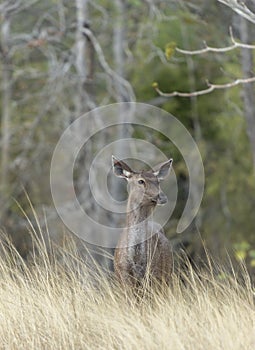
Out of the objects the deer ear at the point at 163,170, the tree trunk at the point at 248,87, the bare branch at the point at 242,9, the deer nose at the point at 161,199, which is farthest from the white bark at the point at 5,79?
the bare branch at the point at 242,9

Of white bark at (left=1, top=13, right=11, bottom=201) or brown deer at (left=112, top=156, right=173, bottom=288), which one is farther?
white bark at (left=1, top=13, right=11, bottom=201)

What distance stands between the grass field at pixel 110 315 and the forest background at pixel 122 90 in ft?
15.8

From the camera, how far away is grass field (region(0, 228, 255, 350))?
7.12 meters

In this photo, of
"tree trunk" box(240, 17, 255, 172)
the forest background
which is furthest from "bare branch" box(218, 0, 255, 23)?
the forest background

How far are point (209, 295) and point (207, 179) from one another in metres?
19.9

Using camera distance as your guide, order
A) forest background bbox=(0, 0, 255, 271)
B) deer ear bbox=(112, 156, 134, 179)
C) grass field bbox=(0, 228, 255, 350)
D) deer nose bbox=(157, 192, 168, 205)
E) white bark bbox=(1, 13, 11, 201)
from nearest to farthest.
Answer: grass field bbox=(0, 228, 255, 350) < deer nose bbox=(157, 192, 168, 205) < deer ear bbox=(112, 156, 134, 179) < white bark bbox=(1, 13, 11, 201) < forest background bbox=(0, 0, 255, 271)

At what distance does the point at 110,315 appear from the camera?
787 cm

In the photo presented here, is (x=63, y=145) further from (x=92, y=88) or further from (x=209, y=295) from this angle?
(x=209, y=295)

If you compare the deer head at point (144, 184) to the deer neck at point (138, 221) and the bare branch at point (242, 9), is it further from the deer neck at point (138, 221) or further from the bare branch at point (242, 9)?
the bare branch at point (242, 9)

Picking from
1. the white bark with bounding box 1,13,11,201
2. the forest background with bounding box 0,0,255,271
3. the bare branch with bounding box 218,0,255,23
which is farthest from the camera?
the forest background with bounding box 0,0,255,271

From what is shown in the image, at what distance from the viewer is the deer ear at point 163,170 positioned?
9.83 meters

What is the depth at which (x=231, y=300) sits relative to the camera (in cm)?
794

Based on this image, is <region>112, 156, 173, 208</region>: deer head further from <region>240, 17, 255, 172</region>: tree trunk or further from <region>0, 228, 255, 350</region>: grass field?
<region>240, 17, 255, 172</region>: tree trunk

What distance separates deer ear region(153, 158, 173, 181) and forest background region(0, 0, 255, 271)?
116 inches
